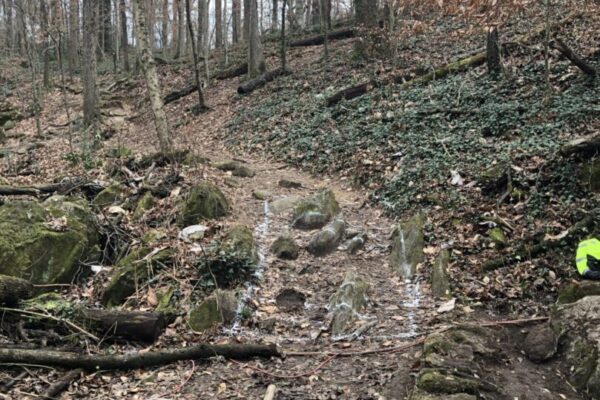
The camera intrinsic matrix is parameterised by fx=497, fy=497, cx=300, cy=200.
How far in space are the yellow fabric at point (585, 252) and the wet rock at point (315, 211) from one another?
405cm

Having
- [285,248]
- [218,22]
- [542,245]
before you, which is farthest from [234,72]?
[542,245]

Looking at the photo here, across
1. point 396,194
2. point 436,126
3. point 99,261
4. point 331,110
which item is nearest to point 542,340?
point 396,194

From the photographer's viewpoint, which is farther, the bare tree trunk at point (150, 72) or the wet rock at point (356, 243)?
the bare tree trunk at point (150, 72)

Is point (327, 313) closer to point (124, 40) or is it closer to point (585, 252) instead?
point (585, 252)

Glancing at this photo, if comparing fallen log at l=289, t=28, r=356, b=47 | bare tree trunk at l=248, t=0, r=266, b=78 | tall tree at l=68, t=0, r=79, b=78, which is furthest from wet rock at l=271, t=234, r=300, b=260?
tall tree at l=68, t=0, r=79, b=78

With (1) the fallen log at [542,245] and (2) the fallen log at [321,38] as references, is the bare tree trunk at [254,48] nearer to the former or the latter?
(2) the fallen log at [321,38]

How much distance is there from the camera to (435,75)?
42.8ft

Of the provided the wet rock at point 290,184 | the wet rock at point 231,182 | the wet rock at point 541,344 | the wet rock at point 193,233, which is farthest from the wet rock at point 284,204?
the wet rock at point 541,344

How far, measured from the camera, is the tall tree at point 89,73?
1814 centimetres

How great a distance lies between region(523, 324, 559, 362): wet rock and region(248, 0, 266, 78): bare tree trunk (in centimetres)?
1642

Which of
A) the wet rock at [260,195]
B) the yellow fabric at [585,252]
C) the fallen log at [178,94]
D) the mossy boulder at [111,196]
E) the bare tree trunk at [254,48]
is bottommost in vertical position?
the wet rock at [260,195]

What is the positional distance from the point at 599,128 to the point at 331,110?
7.35 meters

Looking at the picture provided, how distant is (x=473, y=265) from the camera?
20.3 feet

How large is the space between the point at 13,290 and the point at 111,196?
11.9 feet
